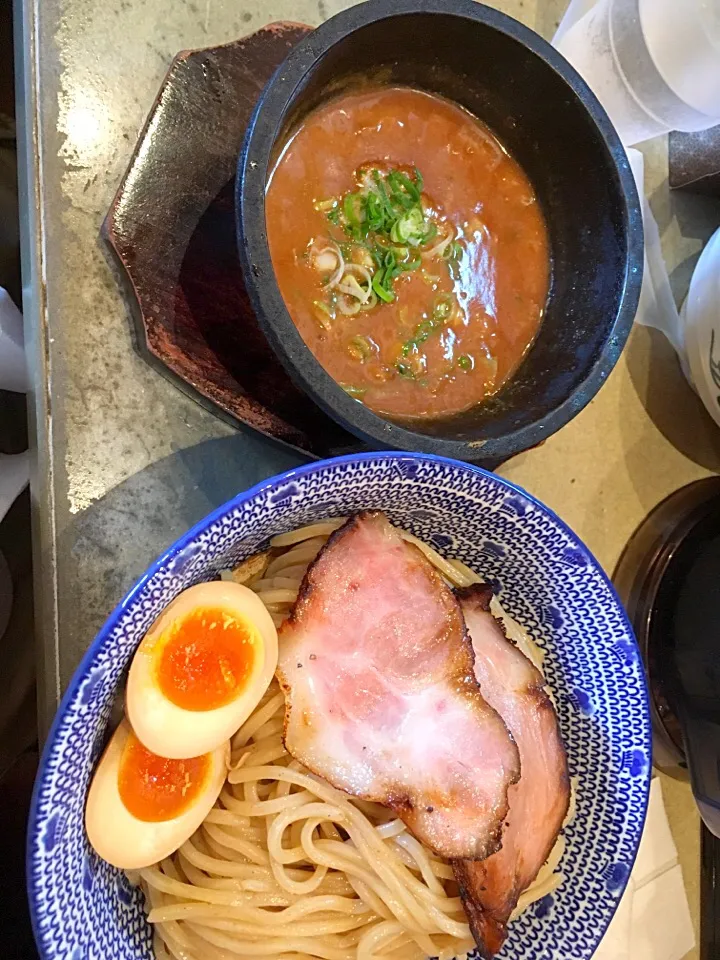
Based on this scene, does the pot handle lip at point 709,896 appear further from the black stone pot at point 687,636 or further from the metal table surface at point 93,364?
the metal table surface at point 93,364

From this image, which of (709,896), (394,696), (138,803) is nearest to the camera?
(138,803)

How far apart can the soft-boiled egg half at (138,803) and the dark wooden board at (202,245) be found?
0.49m

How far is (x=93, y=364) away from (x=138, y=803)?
601 mm

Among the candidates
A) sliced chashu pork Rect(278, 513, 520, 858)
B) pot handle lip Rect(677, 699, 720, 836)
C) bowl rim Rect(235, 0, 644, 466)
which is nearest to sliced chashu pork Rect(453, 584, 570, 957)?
sliced chashu pork Rect(278, 513, 520, 858)

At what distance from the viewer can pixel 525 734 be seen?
1.12m

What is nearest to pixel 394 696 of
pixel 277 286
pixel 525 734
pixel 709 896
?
pixel 525 734

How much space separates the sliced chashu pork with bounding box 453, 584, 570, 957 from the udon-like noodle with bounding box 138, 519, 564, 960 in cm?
8

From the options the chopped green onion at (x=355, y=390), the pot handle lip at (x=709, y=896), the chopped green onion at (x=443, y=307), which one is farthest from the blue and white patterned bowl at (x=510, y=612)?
the pot handle lip at (x=709, y=896)

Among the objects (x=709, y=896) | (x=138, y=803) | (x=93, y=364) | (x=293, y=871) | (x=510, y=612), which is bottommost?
(x=709, y=896)

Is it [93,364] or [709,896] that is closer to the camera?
[93,364]

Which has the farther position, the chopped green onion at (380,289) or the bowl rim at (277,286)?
the chopped green onion at (380,289)

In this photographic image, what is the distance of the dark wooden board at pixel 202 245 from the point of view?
3.82 ft

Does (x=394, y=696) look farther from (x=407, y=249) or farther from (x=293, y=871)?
(x=407, y=249)

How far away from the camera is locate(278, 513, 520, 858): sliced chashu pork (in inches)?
41.4
